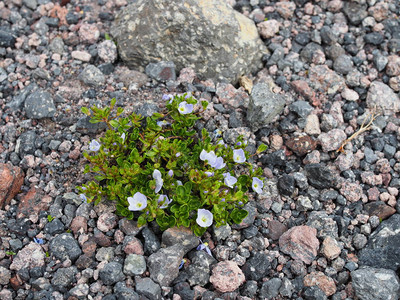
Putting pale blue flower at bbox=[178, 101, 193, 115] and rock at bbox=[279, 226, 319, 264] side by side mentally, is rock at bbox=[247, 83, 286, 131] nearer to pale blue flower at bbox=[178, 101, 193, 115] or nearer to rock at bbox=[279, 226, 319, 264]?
pale blue flower at bbox=[178, 101, 193, 115]

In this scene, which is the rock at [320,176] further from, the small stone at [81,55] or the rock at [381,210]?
the small stone at [81,55]

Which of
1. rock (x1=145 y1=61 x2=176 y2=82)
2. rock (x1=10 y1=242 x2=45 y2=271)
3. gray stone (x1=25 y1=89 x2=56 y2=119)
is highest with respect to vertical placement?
rock (x1=145 y1=61 x2=176 y2=82)

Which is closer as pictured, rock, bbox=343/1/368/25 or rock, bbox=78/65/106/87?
rock, bbox=78/65/106/87

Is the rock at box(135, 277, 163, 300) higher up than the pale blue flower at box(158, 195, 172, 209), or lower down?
lower down

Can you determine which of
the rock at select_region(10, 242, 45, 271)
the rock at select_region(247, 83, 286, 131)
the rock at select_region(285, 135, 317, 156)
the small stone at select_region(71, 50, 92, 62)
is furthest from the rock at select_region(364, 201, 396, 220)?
the small stone at select_region(71, 50, 92, 62)

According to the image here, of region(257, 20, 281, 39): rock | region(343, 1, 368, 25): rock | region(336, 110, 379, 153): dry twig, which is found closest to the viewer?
region(336, 110, 379, 153): dry twig

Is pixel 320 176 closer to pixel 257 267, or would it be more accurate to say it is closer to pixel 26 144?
pixel 257 267

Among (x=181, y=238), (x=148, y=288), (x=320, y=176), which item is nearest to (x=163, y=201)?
(x=181, y=238)
